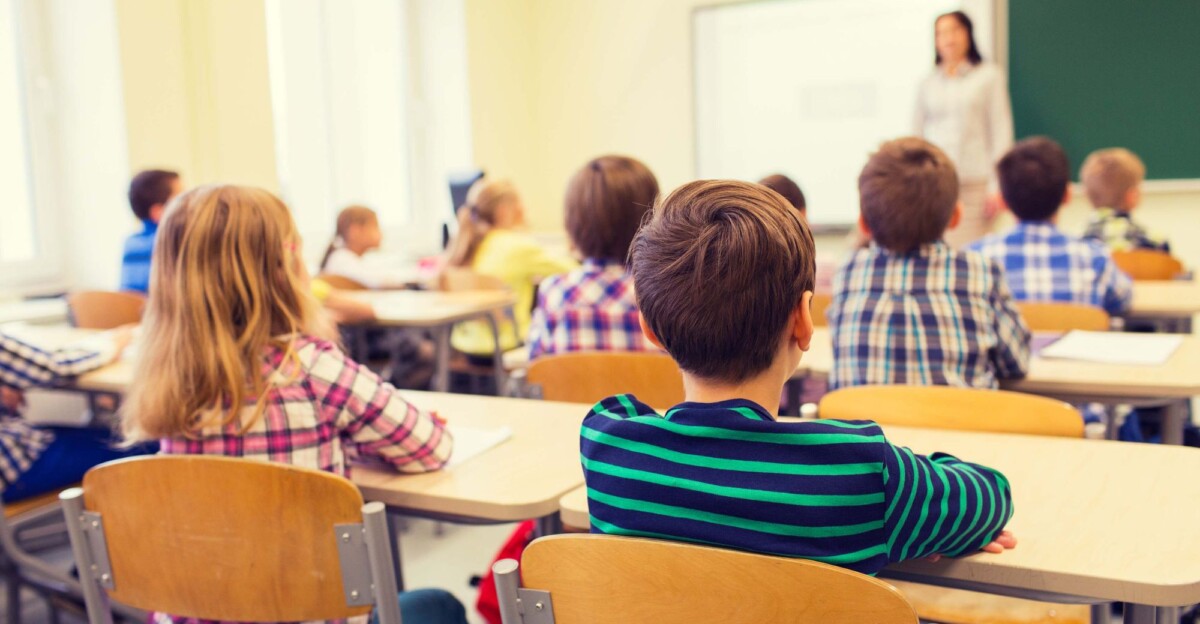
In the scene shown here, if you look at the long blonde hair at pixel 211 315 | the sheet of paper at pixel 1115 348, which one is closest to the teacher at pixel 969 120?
the sheet of paper at pixel 1115 348

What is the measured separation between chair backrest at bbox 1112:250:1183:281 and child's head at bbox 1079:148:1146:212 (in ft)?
1.07

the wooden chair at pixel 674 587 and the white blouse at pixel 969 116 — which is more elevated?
the white blouse at pixel 969 116

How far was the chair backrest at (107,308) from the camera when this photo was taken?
11.2 feet

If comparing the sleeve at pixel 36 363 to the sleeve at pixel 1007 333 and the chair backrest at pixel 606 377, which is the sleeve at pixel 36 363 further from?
the sleeve at pixel 1007 333

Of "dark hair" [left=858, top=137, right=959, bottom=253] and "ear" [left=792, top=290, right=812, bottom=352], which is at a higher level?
"dark hair" [left=858, top=137, right=959, bottom=253]

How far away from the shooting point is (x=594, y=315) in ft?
7.90

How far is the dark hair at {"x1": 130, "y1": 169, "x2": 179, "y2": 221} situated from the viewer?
3.59m

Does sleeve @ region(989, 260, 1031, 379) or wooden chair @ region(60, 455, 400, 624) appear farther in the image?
sleeve @ region(989, 260, 1031, 379)

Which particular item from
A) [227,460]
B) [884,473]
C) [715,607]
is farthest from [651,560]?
[227,460]

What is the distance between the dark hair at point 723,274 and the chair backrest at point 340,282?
10.5 feet

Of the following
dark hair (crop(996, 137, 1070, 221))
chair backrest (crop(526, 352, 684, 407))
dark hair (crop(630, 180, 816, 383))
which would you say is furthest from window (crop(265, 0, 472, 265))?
dark hair (crop(630, 180, 816, 383))

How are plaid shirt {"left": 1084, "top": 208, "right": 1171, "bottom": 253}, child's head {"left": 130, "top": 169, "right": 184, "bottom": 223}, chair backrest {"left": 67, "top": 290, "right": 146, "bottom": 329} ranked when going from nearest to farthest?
chair backrest {"left": 67, "top": 290, "right": 146, "bottom": 329} < child's head {"left": 130, "top": 169, "right": 184, "bottom": 223} < plaid shirt {"left": 1084, "top": 208, "right": 1171, "bottom": 253}

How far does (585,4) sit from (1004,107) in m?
2.83

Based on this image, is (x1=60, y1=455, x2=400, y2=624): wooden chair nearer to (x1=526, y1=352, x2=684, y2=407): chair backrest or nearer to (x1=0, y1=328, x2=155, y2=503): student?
(x1=526, y1=352, x2=684, y2=407): chair backrest
